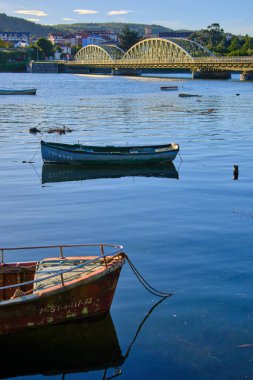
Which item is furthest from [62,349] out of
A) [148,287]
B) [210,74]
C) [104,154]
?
[210,74]

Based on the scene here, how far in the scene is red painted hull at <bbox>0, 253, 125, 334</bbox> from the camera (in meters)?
16.2

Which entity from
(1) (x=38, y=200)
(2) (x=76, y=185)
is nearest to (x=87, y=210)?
(1) (x=38, y=200)

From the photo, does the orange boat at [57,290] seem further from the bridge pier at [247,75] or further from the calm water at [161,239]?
the bridge pier at [247,75]

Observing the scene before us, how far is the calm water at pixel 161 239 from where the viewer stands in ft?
51.1

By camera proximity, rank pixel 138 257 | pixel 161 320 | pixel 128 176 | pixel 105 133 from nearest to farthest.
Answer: pixel 161 320
pixel 138 257
pixel 128 176
pixel 105 133

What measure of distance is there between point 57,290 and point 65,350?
1655mm

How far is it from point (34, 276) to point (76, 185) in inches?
793

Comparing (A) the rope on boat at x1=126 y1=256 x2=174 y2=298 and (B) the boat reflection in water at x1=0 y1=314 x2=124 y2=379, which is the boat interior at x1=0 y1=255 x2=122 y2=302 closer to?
(B) the boat reflection in water at x1=0 y1=314 x2=124 y2=379

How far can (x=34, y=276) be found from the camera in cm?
1806

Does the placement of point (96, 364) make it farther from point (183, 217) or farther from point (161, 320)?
point (183, 217)

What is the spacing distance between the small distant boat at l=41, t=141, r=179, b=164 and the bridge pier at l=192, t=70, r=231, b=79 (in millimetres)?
154006

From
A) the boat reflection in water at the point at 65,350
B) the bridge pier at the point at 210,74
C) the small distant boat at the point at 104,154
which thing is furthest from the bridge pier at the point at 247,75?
the boat reflection in water at the point at 65,350

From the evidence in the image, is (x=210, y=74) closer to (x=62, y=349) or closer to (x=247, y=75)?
(x=247, y=75)

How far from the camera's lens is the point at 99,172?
138ft
